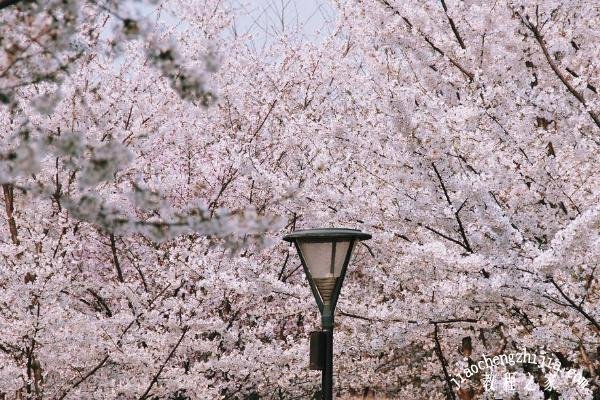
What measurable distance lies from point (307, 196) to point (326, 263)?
6.63 ft

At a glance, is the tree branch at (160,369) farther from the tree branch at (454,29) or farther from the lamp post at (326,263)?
the tree branch at (454,29)

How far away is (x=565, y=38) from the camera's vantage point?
6.36 m

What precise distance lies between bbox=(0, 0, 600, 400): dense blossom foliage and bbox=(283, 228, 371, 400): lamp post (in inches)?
13.7

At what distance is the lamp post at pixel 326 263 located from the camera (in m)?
4.42

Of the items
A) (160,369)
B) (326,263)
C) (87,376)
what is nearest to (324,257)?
(326,263)

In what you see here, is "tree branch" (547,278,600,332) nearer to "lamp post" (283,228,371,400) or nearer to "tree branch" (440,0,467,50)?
"lamp post" (283,228,371,400)

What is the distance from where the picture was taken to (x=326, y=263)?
4516 mm

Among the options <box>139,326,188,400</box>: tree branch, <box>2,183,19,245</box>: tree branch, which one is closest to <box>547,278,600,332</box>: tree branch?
<box>139,326,188,400</box>: tree branch

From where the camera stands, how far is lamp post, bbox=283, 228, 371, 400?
14.5 feet

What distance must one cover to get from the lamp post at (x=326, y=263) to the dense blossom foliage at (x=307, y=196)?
13.7 inches

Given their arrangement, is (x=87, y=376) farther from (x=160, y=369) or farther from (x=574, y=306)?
(x=574, y=306)

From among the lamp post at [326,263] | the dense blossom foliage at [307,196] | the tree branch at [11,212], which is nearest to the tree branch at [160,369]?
the dense blossom foliage at [307,196]

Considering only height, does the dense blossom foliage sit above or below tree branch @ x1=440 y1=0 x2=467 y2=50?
below

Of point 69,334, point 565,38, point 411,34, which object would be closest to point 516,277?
point 565,38
